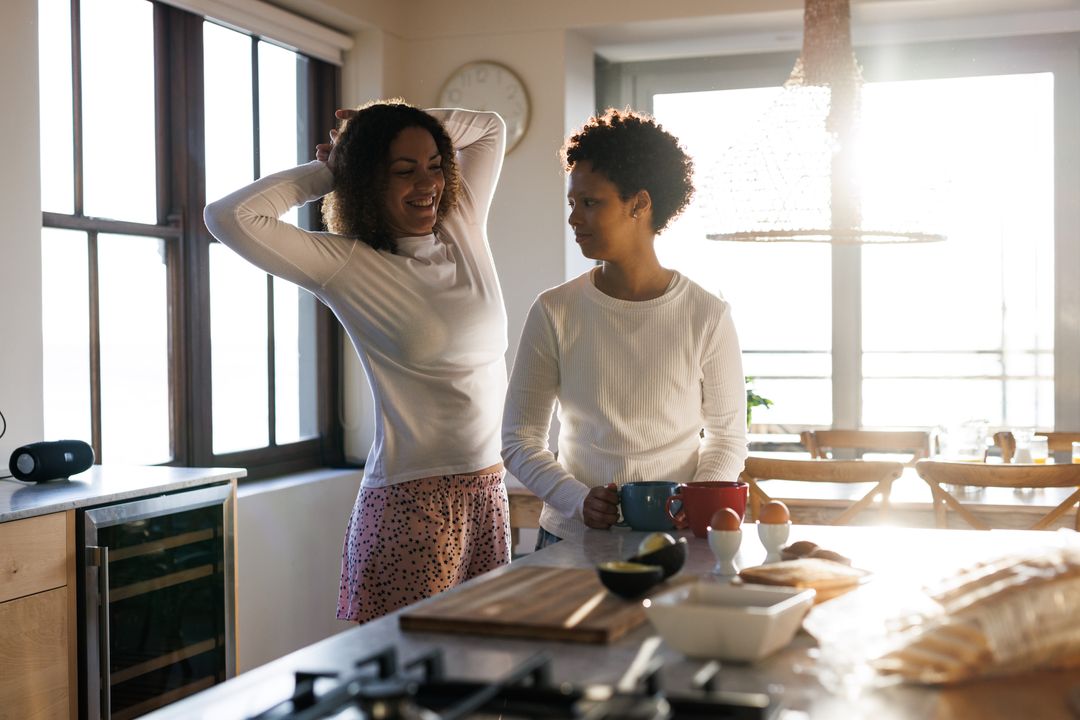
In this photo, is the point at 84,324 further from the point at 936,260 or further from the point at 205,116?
the point at 936,260

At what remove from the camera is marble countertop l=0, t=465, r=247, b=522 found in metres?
2.25

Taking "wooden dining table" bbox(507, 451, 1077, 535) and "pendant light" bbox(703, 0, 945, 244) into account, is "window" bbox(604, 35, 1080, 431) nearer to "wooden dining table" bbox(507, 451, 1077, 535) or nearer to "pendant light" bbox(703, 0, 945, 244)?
"wooden dining table" bbox(507, 451, 1077, 535)

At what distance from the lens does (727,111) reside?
4.77m

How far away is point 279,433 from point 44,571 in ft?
6.23

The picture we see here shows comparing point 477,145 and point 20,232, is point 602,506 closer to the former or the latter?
point 477,145

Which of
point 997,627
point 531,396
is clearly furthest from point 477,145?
point 997,627

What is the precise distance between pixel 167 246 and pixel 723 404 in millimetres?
2277

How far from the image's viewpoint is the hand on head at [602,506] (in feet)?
5.49

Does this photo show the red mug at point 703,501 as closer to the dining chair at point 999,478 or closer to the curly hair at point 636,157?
the curly hair at point 636,157

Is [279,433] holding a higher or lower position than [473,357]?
lower

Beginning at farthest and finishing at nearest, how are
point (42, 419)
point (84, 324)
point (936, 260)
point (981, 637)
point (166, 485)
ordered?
point (936, 260)
point (84, 324)
point (42, 419)
point (166, 485)
point (981, 637)

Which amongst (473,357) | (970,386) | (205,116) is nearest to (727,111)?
(970,386)

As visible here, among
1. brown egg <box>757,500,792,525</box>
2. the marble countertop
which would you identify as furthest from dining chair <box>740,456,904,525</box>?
brown egg <box>757,500,792,525</box>

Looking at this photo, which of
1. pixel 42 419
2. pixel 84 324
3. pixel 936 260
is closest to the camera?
pixel 42 419
